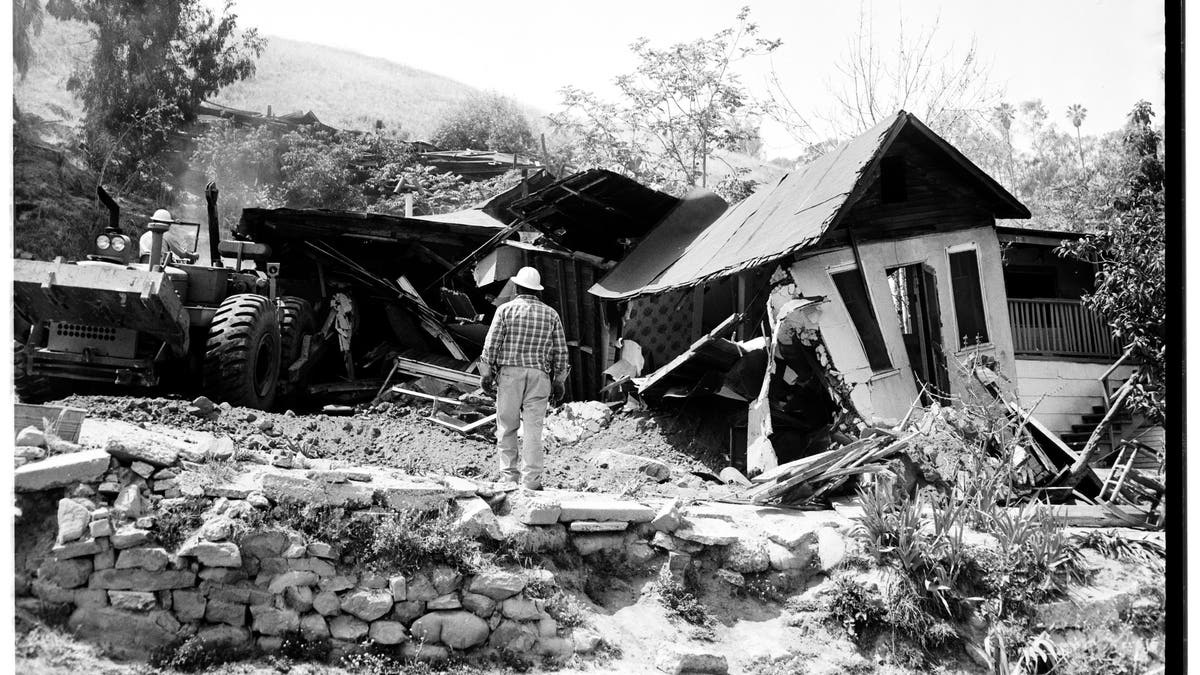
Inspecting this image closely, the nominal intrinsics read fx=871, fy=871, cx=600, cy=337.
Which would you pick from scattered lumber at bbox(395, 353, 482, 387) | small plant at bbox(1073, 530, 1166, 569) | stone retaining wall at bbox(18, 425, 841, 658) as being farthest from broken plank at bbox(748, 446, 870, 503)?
scattered lumber at bbox(395, 353, 482, 387)

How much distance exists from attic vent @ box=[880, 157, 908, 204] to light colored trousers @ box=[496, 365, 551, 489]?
5222 millimetres

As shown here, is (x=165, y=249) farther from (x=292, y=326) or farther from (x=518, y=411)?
(x=518, y=411)

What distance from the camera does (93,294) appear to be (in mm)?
8516

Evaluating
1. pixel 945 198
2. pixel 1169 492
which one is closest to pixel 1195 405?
pixel 1169 492

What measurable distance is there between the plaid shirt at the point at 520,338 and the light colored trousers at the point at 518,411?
0.26ft

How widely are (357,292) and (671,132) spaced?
9426mm

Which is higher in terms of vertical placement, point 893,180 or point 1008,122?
point 1008,122

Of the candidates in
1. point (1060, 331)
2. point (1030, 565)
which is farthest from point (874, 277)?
point (1060, 331)

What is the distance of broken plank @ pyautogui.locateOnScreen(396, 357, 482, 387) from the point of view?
12016mm

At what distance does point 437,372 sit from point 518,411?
506 centimetres

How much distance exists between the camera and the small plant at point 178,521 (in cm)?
536

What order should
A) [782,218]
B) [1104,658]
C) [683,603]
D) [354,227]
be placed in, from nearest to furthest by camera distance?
[1104,658], [683,603], [782,218], [354,227]

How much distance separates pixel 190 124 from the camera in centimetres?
2272

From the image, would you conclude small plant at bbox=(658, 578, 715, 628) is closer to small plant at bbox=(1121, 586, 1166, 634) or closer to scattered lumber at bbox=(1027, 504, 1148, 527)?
small plant at bbox=(1121, 586, 1166, 634)
